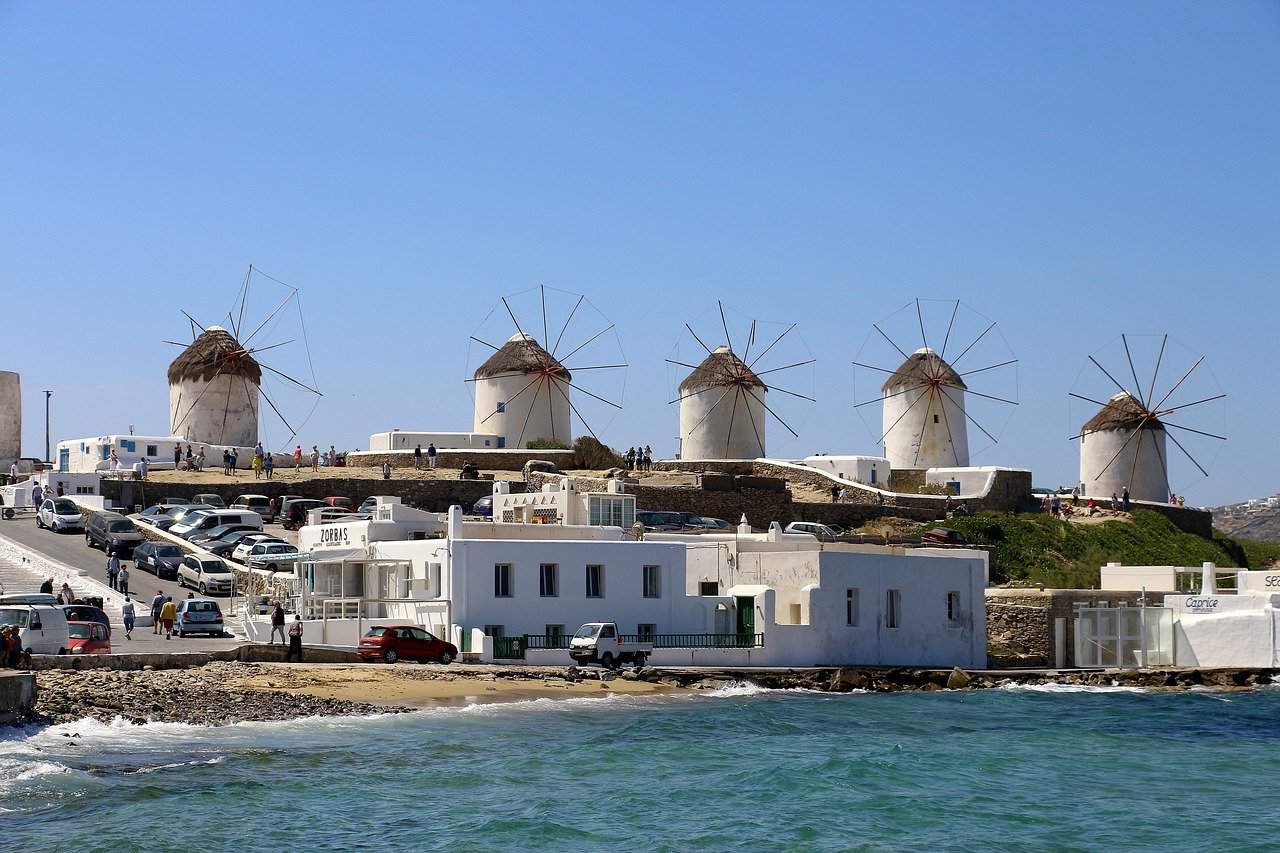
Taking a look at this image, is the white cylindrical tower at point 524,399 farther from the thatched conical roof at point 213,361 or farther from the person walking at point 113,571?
the person walking at point 113,571

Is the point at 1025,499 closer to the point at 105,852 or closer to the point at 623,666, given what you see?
the point at 623,666

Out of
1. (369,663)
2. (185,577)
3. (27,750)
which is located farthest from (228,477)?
(27,750)

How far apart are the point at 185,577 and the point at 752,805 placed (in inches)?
888

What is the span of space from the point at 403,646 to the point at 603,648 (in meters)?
4.42

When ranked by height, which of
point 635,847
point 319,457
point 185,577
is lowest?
point 635,847

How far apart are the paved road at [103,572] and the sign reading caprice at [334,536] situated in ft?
9.39

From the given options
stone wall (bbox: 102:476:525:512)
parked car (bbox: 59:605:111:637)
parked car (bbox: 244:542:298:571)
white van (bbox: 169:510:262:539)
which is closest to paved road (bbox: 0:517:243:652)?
parked car (bbox: 59:605:111:637)

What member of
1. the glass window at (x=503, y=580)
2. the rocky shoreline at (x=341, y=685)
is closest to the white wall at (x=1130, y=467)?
the rocky shoreline at (x=341, y=685)

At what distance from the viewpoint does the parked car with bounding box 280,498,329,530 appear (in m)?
52.9

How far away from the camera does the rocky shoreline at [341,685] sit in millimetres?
27891

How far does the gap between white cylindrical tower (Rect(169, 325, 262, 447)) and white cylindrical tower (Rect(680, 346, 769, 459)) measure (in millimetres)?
21307

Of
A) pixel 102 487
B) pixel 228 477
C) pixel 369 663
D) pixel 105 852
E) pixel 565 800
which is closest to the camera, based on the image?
pixel 105 852

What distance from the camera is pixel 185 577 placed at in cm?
4228

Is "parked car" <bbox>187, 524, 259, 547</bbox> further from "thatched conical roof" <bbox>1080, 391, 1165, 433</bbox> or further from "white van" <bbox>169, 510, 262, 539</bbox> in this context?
"thatched conical roof" <bbox>1080, 391, 1165, 433</bbox>
